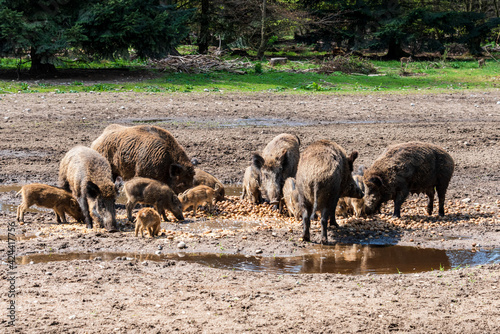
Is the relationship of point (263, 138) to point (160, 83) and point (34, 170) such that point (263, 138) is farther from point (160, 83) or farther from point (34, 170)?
point (160, 83)

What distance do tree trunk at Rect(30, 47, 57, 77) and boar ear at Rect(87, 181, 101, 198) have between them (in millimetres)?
18607

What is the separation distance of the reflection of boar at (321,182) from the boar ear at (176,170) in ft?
8.18

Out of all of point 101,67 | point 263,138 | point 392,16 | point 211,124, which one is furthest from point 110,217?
point 392,16

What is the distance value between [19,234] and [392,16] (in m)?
36.4

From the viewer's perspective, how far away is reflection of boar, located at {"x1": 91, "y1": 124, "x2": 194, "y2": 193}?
10.9 meters

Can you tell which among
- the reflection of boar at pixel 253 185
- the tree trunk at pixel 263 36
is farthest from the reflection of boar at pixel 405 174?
the tree trunk at pixel 263 36

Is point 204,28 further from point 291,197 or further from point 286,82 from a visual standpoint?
point 291,197

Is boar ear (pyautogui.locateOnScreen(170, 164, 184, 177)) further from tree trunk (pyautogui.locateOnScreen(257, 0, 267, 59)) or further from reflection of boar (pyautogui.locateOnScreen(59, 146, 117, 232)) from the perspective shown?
tree trunk (pyautogui.locateOnScreen(257, 0, 267, 59))

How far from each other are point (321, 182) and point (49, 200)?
4.53m

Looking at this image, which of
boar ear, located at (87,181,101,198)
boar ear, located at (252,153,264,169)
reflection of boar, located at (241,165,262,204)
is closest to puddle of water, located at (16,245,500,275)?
boar ear, located at (87,181,101,198)

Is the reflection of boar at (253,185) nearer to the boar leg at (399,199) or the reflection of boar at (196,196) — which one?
the reflection of boar at (196,196)

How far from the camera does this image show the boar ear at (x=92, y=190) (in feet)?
30.7

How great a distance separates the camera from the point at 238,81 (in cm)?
2684

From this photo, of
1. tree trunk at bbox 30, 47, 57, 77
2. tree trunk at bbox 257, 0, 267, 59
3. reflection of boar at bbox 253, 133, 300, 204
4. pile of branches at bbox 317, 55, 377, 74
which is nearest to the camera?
reflection of boar at bbox 253, 133, 300, 204
